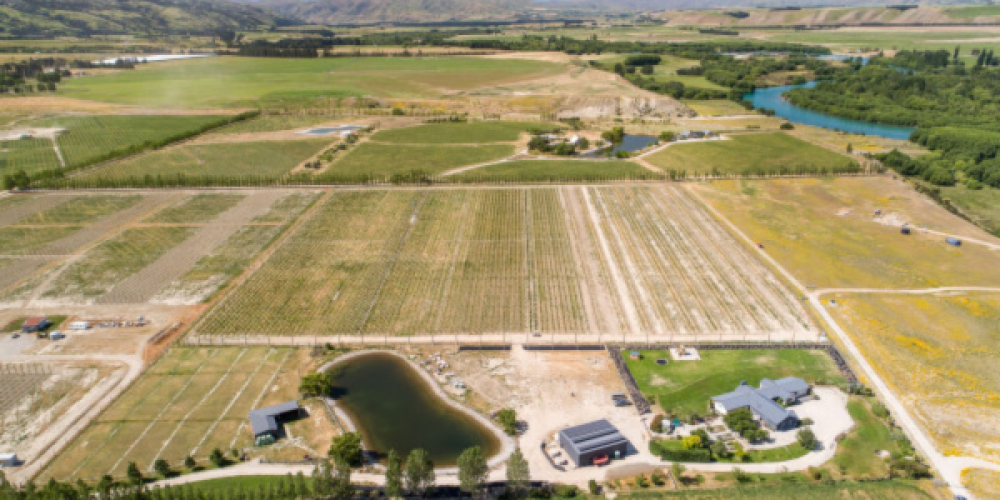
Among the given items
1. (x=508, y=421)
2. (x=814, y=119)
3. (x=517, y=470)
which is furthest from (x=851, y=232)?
(x=814, y=119)

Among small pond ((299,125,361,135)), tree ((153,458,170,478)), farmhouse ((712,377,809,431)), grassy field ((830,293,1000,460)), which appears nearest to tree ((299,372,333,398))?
tree ((153,458,170,478))

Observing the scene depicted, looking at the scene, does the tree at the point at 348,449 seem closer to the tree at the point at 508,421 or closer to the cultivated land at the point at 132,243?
the tree at the point at 508,421

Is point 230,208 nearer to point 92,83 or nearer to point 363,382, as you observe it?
point 363,382

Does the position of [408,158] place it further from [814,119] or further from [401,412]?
[814,119]

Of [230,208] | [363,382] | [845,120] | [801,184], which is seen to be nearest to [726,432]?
[363,382]

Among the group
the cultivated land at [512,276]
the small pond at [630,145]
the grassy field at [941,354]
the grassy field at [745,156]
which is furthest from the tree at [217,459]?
the small pond at [630,145]

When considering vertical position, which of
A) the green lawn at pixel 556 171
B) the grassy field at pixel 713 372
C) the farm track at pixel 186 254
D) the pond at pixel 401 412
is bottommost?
the pond at pixel 401 412

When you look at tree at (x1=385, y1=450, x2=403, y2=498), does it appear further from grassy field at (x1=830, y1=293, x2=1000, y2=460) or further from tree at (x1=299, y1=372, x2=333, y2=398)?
grassy field at (x1=830, y1=293, x2=1000, y2=460)
